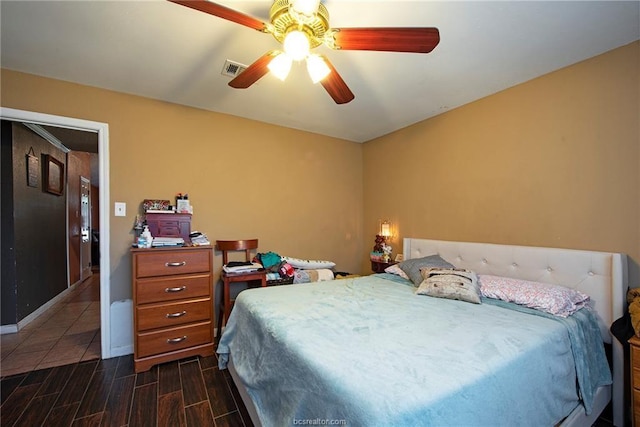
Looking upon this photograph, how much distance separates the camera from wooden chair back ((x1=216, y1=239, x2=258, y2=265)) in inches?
116

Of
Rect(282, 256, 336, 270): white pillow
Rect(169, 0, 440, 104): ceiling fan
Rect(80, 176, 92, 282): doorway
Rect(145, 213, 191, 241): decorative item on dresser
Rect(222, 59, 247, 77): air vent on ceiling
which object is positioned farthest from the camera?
Rect(80, 176, 92, 282): doorway

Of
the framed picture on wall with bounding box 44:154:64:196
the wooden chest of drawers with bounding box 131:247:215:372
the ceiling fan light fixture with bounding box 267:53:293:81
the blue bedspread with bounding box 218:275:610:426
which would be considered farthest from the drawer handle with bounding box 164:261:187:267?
the framed picture on wall with bounding box 44:154:64:196

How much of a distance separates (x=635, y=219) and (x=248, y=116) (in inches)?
135

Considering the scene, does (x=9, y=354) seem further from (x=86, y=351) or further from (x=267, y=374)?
(x=267, y=374)

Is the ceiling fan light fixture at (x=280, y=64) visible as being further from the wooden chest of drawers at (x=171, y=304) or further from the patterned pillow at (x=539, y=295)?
the patterned pillow at (x=539, y=295)

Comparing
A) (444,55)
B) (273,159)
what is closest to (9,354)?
(273,159)

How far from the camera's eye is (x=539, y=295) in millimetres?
1727

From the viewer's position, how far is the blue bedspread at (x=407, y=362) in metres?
0.90

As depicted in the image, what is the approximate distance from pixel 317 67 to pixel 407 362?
1539mm

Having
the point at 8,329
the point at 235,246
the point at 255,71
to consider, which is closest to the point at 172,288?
the point at 235,246

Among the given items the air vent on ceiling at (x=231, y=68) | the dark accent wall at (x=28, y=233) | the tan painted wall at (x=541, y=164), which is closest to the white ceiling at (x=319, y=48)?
the air vent on ceiling at (x=231, y=68)

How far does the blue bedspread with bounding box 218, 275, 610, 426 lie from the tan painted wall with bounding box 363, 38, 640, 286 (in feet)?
2.58

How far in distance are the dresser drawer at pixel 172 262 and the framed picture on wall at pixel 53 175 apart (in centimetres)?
285

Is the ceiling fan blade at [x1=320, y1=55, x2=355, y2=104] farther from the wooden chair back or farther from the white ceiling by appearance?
the wooden chair back
